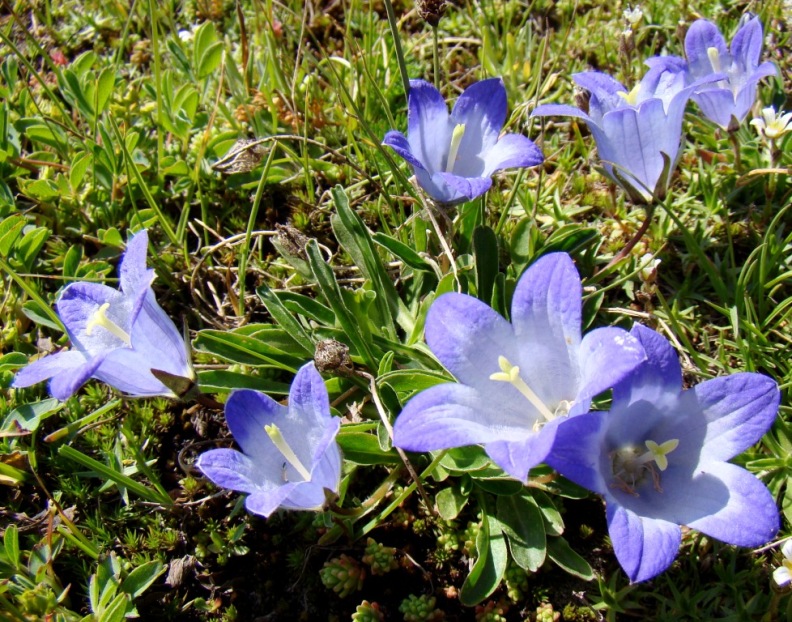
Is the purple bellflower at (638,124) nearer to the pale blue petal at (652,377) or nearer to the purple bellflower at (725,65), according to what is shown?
the purple bellflower at (725,65)

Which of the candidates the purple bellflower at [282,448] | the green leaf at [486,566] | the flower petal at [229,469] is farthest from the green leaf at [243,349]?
the green leaf at [486,566]

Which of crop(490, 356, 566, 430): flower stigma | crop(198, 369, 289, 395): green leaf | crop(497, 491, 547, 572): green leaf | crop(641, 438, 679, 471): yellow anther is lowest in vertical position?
crop(497, 491, 547, 572): green leaf

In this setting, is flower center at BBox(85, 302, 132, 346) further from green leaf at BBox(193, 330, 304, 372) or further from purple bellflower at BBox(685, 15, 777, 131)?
purple bellflower at BBox(685, 15, 777, 131)

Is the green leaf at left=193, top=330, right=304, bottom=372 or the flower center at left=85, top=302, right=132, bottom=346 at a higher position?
the flower center at left=85, top=302, right=132, bottom=346

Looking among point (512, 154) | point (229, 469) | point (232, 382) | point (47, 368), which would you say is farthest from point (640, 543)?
point (47, 368)

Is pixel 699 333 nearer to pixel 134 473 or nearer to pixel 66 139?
pixel 134 473

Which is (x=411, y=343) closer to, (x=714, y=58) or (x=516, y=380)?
(x=516, y=380)

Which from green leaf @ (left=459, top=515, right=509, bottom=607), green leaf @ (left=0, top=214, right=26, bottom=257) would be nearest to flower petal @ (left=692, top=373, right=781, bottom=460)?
green leaf @ (left=459, top=515, right=509, bottom=607)
